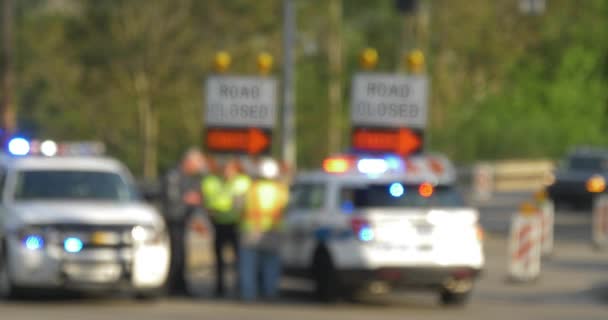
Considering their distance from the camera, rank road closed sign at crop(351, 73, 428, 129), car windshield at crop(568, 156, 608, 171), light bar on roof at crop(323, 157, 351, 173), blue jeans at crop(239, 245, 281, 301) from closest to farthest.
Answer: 1. blue jeans at crop(239, 245, 281, 301)
2. light bar on roof at crop(323, 157, 351, 173)
3. road closed sign at crop(351, 73, 428, 129)
4. car windshield at crop(568, 156, 608, 171)

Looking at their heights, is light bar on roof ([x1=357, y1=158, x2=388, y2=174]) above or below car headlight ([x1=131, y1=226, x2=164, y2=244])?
above

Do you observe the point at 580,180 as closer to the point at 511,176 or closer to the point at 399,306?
the point at 511,176

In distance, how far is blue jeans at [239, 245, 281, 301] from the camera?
21281 mm

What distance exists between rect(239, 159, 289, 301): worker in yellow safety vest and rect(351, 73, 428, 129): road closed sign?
7519 mm

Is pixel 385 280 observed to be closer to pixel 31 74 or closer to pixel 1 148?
pixel 1 148

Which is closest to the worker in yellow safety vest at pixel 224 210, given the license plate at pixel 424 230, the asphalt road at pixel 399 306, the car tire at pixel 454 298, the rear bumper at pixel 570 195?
the asphalt road at pixel 399 306

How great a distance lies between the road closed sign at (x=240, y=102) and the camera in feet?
93.9

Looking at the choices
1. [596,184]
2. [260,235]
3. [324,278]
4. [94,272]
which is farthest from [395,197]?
[596,184]

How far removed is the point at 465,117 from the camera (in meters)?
66.9

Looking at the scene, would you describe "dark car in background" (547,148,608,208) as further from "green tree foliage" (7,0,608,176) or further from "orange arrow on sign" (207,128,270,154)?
"orange arrow on sign" (207,128,270,154)

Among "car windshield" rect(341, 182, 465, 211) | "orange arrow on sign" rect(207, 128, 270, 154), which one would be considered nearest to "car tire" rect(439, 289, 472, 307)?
"car windshield" rect(341, 182, 465, 211)

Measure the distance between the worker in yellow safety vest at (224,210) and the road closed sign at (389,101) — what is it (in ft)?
23.8

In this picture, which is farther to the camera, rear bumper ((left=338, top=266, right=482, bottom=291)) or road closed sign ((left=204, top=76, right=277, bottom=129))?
road closed sign ((left=204, top=76, right=277, bottom=129))

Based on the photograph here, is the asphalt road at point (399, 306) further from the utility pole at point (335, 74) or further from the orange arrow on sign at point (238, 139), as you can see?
the utility pole at point (335, 74)
